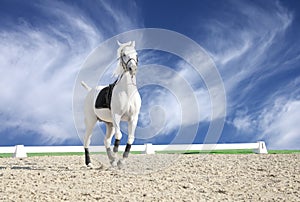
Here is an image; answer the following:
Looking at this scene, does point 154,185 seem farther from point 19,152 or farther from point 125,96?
point 19,152

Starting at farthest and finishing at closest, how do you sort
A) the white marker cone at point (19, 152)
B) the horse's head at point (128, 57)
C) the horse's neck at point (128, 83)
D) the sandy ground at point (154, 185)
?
1. the white marker cone at point (19, 152)
2. the horse's neck at point (128, 83)
3. the horse's head at point (128, 57)
4. the sandy ground at point (154, 185)

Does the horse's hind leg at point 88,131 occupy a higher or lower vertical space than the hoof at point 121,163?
higher

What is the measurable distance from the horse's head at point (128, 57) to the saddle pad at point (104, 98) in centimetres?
67

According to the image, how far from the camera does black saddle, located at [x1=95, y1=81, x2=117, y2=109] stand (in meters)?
6.90

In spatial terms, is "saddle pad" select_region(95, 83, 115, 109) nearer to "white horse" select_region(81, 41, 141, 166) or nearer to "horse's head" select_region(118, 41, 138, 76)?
"white horse" select_region(81, 41, 141, 166)

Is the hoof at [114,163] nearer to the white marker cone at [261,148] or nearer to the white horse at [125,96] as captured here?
the white horse at [125,96]

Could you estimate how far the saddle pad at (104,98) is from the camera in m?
6.91

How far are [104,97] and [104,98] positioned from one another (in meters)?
0.02

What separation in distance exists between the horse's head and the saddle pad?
26.4 inches

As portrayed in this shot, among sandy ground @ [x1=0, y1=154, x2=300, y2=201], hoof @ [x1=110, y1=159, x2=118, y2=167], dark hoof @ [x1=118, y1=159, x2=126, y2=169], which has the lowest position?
sandy ground @ [x1=0, y1=154, x2=300, y2=201]

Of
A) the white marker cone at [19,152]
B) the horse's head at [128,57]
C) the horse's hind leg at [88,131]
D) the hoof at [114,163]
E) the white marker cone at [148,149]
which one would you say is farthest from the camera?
the white marker cone at [148,149]

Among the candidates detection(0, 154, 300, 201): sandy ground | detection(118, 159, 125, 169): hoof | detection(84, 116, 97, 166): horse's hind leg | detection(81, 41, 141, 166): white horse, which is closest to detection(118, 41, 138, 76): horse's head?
detection(81, 41, 141, 166): white horse

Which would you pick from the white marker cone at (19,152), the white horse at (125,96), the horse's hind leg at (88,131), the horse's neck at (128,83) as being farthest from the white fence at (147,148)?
the horse's neck at (128,83)

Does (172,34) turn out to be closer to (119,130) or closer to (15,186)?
(119,130)
